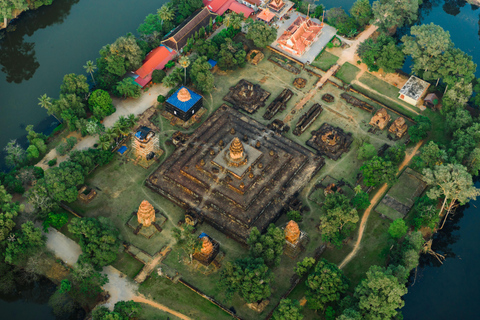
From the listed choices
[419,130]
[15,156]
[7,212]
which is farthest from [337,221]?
[15,156]

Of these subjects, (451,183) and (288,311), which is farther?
(451,183)

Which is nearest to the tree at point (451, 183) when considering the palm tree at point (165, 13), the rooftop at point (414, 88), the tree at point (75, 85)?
the rooftop at point (414, 88)

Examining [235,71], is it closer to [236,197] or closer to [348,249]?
[236,197]

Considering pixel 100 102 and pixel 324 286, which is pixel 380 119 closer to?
pixel 324 286

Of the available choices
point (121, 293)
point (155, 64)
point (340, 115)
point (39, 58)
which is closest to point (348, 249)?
point (340, 115)

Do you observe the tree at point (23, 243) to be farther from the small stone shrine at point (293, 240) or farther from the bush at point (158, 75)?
the small stone shrine at point (293, 240)

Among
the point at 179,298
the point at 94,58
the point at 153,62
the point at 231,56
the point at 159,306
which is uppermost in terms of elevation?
the point at 231,56

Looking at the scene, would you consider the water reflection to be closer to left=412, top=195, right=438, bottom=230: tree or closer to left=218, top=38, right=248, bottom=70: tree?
left=218, top=38, right=248, bottom=70: tree
